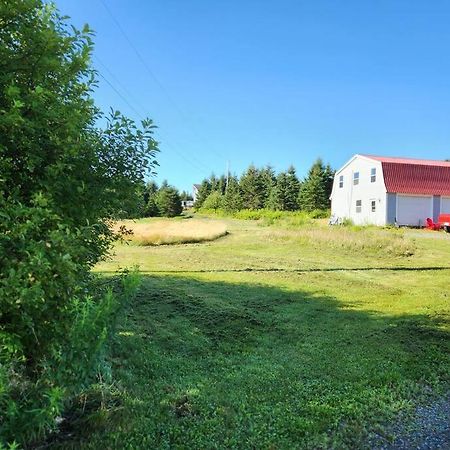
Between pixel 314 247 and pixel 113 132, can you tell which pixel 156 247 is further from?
pixel 113 132

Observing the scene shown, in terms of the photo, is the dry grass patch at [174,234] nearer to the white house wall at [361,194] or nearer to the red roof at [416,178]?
the white house wall at [361,194]

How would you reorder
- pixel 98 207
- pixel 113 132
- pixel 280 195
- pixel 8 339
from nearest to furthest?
pixel 8 339 < pixel 98 207 < pixel 113 132 < pixel 280 195

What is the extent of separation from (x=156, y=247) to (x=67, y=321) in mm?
15291

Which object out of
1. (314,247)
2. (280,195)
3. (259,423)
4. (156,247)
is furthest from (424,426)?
(280,195)

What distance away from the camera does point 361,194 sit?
2875 cm

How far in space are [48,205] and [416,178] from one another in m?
27.5

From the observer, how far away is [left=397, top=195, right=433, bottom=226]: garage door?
25969mm

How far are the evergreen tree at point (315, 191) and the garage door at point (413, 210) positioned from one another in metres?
16.9

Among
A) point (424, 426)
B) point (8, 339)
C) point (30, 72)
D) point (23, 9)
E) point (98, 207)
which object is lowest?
point (424, 426)

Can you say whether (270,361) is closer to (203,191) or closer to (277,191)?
(277,191)

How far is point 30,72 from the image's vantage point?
238cm

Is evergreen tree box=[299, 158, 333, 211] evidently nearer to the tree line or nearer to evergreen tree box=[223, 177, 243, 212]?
the tree line

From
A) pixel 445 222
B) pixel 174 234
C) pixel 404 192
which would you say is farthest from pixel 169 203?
pixel 445 222

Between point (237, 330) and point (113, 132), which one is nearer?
point (113, 132)
